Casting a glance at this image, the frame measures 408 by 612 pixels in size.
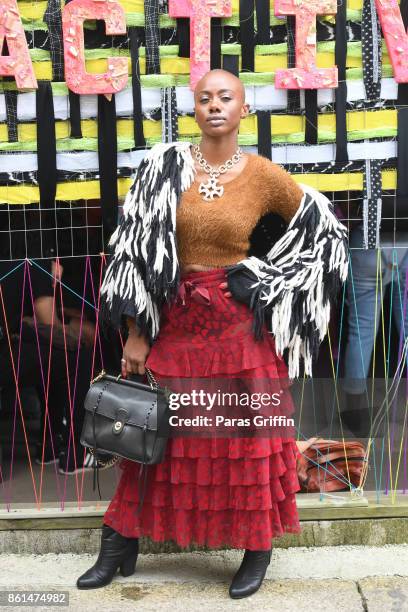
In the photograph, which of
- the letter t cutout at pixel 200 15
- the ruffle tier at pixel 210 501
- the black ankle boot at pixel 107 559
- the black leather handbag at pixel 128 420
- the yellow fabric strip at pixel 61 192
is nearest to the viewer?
the black leather handbag at pixel 128 420

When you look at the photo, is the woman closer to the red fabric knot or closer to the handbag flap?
the red fabric knot

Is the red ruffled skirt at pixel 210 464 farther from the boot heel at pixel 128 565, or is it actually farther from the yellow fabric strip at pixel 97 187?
the yellow fabric strip at pixel 97 187

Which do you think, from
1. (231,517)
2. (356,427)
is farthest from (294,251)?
(356,427)

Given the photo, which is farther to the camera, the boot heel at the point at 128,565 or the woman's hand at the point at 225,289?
the boot heel at the point at 128,565

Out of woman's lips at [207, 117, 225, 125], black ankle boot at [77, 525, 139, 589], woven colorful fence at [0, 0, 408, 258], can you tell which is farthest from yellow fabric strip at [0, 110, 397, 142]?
black ankle boot at [77, 525, 139, 589]

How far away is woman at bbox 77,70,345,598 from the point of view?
2.81 metres

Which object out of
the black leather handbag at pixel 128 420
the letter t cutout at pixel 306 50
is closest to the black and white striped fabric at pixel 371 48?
the letter t cutout at pixel 306 50

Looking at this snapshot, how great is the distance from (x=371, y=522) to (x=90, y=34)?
2120mm

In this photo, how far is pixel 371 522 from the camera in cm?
336

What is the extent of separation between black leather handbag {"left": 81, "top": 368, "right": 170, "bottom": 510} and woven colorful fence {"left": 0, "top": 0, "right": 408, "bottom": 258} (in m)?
0.78

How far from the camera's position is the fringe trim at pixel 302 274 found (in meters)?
2.85

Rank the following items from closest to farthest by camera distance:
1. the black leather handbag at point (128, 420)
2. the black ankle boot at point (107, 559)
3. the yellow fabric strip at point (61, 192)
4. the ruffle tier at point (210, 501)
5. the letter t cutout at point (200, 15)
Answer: the black leather handbag at point (128, 420), the ruffle tier at point (210, 501), the black ankle boot at point (107, 559), the letter t cutout at point (200, 15), the yellow fabric strip at point (61, 192)

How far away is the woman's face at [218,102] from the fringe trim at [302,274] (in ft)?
1.16

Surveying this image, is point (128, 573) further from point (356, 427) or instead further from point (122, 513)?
point (356, 427)
